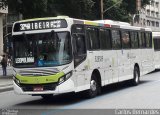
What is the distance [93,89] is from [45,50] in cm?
289

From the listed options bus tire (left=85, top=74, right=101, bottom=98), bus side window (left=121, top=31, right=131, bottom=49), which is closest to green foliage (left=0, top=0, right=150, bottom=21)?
bus side window (left=121, top=31, right=131, bottom=49)

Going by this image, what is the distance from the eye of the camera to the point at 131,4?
165 feet

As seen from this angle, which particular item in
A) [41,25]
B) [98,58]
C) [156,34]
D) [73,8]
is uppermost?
[73,8]

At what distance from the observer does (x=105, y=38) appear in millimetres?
17875

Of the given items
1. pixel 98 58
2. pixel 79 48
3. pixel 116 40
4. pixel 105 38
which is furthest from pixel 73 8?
pixel 79 48

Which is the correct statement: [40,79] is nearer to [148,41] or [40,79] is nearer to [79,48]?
[79,48]

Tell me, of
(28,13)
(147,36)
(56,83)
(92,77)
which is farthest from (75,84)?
(28,13)

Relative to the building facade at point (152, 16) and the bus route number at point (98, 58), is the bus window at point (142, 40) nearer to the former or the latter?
the bus route number at point (98, 58)

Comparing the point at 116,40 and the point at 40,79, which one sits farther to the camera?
the point at 116,40

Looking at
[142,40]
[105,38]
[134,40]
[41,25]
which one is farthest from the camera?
[142,40]

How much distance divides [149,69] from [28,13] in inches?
466

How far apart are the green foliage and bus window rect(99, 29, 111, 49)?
1351 centimetres

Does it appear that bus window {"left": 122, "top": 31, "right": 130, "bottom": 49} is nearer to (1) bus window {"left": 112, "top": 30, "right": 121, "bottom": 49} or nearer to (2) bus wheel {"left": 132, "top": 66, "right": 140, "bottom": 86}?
(1) bus window {"left": 112, "top": 30, "right": 121, "bottom": 49}

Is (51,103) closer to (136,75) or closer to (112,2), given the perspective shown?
(136,75)
